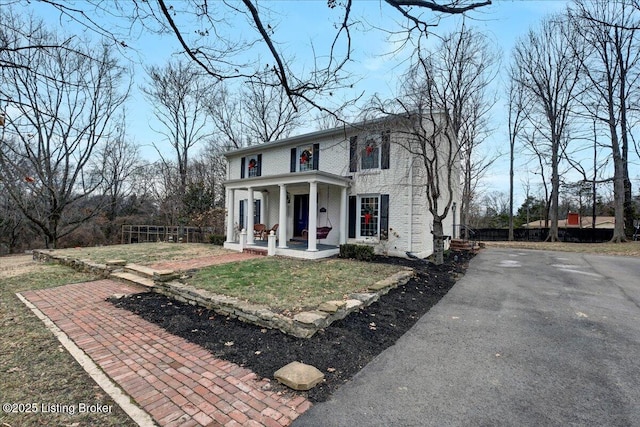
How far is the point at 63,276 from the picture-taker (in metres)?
8.19

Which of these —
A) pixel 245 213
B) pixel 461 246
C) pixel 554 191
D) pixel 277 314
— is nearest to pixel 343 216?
pixel 245 213

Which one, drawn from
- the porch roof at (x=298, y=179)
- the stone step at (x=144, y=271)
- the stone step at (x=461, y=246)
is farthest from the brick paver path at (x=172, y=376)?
the stone step at (x=461, y=246)

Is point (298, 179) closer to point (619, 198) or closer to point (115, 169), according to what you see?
point (115, 169)

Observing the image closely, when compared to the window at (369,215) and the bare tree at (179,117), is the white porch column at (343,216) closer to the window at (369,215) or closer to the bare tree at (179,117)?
the window at (369,215)

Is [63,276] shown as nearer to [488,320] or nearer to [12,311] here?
[12,311]

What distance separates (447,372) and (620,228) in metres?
21.6

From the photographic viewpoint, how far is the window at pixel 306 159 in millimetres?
12914

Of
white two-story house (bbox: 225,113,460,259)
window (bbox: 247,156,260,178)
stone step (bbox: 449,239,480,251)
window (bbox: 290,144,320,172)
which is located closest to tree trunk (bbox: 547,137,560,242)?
stone step (bbox: 449,239,480,251)

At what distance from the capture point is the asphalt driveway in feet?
8.58

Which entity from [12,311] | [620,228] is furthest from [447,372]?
[620,228]

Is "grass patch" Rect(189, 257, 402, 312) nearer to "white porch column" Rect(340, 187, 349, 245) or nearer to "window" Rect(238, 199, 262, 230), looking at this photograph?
"white porch column" Rect(340, 187, 349, 245)

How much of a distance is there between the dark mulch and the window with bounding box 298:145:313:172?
7777 millimetres

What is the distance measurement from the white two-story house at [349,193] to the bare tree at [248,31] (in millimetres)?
6046

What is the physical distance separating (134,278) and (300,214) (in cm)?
771
